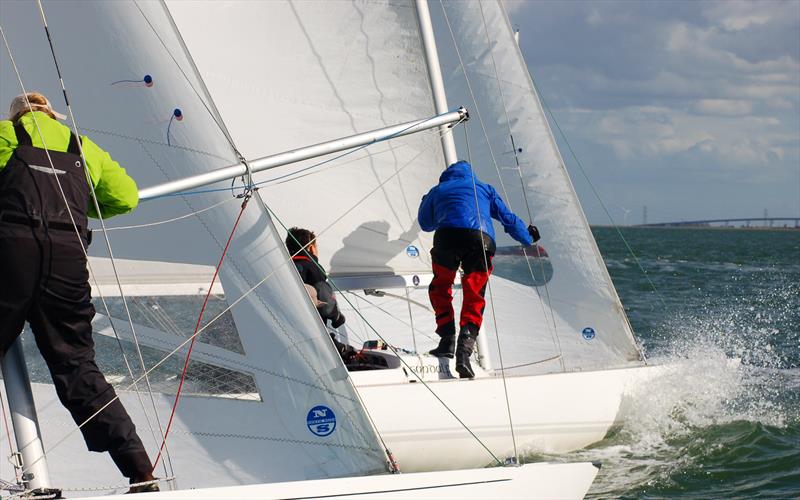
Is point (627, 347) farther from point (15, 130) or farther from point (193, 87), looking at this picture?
point (15, 130)

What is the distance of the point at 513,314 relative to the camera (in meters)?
7.31

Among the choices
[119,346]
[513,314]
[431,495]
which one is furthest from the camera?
[513,314]

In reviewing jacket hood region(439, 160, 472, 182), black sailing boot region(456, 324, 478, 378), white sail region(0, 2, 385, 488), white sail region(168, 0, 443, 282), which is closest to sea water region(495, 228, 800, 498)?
black sailing boot region(456, 324, 478, 378)

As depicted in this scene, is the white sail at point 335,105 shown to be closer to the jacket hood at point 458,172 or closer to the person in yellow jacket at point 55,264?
the jacket hood at point 458,172

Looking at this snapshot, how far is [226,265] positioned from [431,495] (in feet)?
3.81

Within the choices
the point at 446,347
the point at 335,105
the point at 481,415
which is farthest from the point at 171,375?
the point at 335,105

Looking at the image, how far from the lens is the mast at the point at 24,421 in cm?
333

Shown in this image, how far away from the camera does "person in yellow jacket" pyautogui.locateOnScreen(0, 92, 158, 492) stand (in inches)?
127

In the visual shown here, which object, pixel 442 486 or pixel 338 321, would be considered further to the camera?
pixel 338 321

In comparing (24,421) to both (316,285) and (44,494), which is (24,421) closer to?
(44,494)

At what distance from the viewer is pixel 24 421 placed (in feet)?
11.0

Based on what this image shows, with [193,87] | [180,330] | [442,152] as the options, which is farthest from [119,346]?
[442,152]

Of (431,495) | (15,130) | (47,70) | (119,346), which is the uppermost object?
(47,70)

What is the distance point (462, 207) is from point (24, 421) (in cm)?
321
